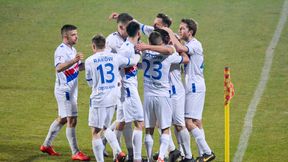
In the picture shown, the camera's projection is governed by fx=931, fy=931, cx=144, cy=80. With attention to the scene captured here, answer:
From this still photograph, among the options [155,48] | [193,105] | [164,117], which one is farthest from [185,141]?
[155,48]

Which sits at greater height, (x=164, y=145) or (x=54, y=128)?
(x=54, y=128)

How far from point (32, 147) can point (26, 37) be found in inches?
369

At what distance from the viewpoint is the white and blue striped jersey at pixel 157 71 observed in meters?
16.1

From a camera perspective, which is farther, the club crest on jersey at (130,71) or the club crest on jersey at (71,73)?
the club crest on jersey at (71,73)

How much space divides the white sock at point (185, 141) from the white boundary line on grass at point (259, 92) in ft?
3.27

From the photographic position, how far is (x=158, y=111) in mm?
16188

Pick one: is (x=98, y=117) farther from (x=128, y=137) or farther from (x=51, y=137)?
(x=51, y=137)

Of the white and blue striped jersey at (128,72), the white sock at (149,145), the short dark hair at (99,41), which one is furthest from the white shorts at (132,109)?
the short dark hair at (99,41)

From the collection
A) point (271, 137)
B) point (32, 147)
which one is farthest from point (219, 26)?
point (32, 147)

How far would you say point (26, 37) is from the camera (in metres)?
26.9

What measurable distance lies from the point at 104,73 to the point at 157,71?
3.02ft

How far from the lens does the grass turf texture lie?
18688 mm

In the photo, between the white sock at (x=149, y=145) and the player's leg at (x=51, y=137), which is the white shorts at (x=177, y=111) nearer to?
the white sock at (x=149, y=145)

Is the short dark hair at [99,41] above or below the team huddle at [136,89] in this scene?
above
